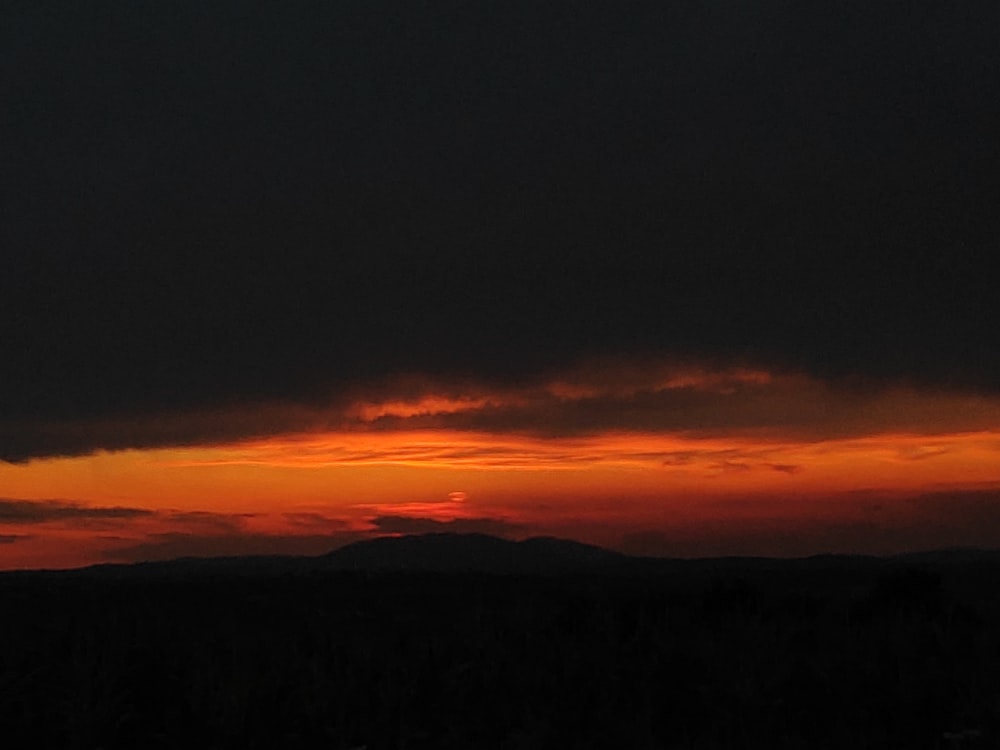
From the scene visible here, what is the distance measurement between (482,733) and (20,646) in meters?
8.00

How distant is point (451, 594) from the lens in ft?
199

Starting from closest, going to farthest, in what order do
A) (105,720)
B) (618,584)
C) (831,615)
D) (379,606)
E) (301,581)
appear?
(105,720) → (831,615) → (379,606) → (618,584) → (301,581)

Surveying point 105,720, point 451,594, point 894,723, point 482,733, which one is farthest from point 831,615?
point 451,594

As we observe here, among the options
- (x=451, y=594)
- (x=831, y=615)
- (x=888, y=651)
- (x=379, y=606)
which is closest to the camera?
(x=888, y=651)

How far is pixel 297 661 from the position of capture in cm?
1717

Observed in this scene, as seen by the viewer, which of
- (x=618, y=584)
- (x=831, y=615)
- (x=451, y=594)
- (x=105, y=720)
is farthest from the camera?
(x=618, y=584)

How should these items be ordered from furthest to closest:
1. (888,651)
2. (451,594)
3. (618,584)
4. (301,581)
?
1. (301,581)
2. (618,584)
3. (451,594)
4. (888,651)

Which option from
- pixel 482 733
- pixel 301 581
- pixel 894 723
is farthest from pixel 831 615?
pixel 301 581

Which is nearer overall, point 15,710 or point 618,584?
point 15,710

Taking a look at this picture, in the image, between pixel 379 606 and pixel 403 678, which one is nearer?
pixel 403 678

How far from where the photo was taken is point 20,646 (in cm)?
1952

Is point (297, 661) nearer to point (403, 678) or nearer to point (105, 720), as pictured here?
point (403, 678)

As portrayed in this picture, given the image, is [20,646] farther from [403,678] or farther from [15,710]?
[403,678]

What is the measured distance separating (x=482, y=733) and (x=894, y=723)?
15.1 ft
